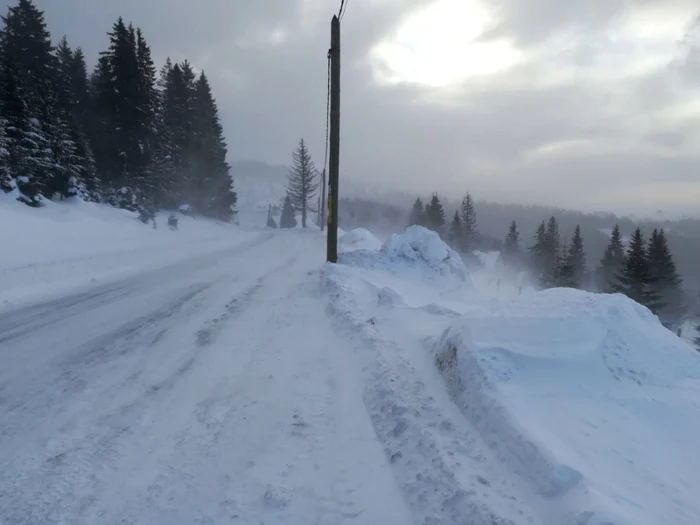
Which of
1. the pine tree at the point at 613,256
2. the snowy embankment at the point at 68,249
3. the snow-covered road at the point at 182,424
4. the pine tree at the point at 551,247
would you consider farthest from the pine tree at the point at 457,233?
the snow-covered road at the point at 182,424

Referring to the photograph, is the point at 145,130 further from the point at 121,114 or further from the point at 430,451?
the point at 430,451

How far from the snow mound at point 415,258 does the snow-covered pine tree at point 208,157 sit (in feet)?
106

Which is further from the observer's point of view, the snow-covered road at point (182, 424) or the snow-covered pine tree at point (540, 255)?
the snow-covered pine tree at point (540, 255)

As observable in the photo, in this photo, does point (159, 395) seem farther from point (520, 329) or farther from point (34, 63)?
point (34, 63)

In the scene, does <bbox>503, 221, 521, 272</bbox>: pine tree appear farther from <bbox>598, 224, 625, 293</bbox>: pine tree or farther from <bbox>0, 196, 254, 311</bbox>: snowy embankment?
<bbox>0, 196, 254, 311</bbox>: snowy embankment

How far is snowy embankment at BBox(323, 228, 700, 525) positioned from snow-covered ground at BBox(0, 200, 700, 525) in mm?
17

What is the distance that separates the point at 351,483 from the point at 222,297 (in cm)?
614

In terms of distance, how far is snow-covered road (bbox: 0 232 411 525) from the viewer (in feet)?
9.35

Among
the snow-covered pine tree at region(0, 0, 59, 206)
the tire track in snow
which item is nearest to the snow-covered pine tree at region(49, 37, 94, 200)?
the snow-covered pine tree at region(0, 0, 59, 206)

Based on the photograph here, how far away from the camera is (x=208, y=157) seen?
138 feet

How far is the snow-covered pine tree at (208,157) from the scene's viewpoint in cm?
4084

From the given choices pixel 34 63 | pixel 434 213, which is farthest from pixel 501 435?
pixel 434 213

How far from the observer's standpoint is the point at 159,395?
427cm

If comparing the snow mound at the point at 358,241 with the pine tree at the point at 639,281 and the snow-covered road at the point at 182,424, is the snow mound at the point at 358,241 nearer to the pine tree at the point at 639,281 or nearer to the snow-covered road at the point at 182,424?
the snow-covered road at the point at 182,424
